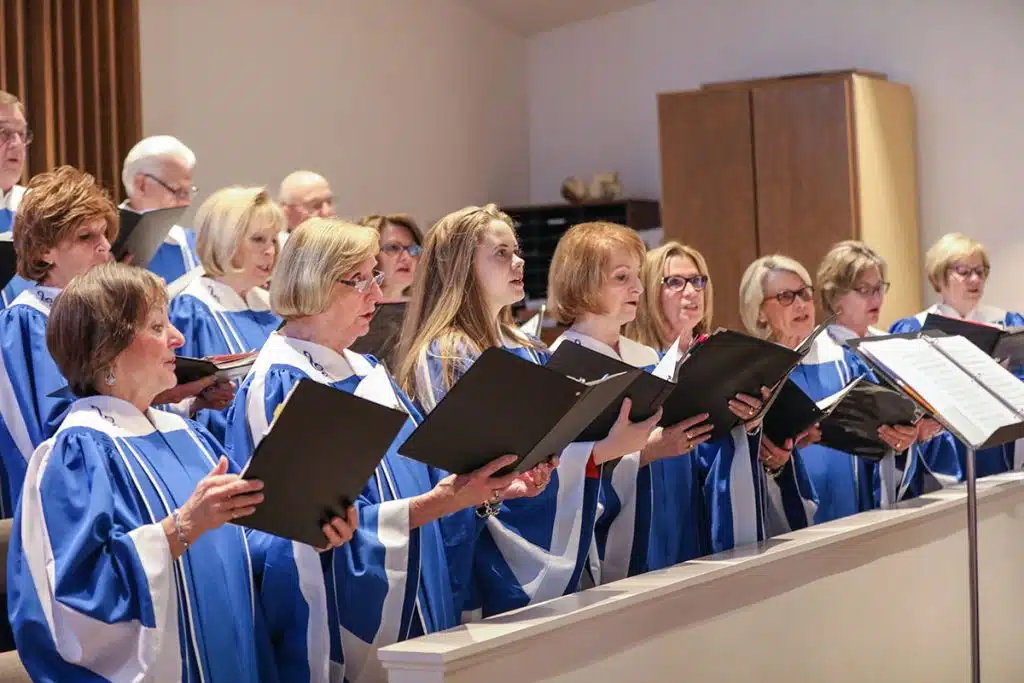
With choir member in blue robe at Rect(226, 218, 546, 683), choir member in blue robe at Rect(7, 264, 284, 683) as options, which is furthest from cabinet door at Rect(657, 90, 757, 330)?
choir member in blue robe at Rect(7, 264, 284, 683)

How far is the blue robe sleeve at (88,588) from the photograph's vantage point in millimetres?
2277

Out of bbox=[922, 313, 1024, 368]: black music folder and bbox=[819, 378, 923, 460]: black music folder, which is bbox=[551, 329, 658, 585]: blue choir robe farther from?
bbox=[922, 313, 1024, 368]: black music folder

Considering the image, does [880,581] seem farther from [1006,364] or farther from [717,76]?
[717,76]

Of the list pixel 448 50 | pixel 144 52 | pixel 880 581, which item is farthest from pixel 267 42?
pixel 880 581

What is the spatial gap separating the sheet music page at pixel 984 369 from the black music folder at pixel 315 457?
174cm

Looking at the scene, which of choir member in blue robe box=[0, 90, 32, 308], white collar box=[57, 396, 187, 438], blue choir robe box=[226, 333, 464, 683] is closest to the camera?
white collar box=[57, 396, 187, 438]

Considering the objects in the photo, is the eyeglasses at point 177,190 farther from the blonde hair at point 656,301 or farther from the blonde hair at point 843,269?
the blonde hair at point 843,269

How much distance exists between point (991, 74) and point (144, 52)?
4.87 meters

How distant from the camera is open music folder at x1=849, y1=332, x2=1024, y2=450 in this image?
317 centimetres

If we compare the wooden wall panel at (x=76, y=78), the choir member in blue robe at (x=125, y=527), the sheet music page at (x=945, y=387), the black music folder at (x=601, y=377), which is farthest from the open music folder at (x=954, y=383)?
the wooden wall panel at (x=76, y=78)

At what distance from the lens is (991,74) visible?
27.7 ft

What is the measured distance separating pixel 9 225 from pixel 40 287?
75 cm

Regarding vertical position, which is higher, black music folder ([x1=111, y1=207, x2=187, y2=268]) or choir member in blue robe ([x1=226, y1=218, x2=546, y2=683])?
black music folder ([x1=111, y1=207, x2=187, y2=268])

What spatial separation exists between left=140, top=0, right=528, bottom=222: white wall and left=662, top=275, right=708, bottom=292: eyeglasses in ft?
10.6
